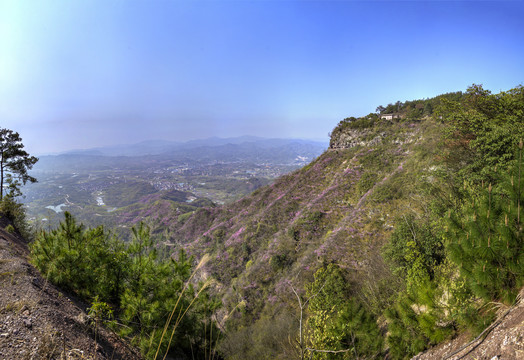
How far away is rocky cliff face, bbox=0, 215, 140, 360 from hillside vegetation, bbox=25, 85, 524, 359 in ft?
3.90

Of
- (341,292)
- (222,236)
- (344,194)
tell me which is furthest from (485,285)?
(222,236)

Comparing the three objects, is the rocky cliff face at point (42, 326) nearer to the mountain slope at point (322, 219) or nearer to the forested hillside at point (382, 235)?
the forested hillside at point (382, 235)

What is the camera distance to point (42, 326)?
13.7ft

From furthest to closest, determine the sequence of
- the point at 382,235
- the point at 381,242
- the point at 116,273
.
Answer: the point at 382,235 < the point at 381,242 < the point at 116,273

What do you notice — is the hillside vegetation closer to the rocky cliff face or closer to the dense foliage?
the dense foliage

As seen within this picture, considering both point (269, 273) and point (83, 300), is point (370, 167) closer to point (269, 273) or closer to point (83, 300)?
point (269, 273)

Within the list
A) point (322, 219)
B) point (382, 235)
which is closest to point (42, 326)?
point (382, 235)

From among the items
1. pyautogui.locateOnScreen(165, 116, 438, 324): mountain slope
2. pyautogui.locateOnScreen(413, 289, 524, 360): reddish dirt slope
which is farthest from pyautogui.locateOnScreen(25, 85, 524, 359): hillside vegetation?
pyautogui.locateOnScreen(413, 289, 524, 360): reddish dirt slope

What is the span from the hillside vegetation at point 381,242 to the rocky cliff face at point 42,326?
1.19 meters

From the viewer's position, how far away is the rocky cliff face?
3408mm

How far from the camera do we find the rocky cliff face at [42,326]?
3.41 meters

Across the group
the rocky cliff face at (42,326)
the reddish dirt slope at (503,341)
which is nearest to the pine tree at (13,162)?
the rocky cliff face at (42,326)

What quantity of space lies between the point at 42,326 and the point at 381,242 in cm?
1885

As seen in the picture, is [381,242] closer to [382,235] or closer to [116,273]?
[382,235]
